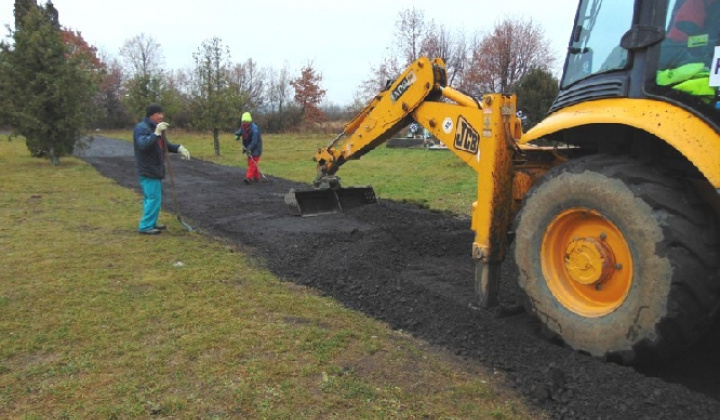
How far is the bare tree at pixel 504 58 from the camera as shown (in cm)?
3117

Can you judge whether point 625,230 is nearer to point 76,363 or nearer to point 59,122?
point 76,363

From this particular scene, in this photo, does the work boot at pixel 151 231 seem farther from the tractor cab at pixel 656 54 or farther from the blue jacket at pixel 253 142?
the blue jacket at pixel 253 142

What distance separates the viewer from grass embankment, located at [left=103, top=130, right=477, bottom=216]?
36.6 ft

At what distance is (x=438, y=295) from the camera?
4.89 metres

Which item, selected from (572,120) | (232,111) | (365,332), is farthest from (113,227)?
(232,111)

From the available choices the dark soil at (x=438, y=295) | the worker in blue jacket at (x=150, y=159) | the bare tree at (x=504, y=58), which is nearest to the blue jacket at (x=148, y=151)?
the worker in blue jacket at (x=150, y=159)

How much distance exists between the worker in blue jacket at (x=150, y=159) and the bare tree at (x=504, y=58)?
82.7ft

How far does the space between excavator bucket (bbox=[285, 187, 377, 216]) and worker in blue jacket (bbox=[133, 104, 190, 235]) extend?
1.86m

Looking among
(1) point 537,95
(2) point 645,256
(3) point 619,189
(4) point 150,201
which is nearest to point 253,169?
(4) point 150,201

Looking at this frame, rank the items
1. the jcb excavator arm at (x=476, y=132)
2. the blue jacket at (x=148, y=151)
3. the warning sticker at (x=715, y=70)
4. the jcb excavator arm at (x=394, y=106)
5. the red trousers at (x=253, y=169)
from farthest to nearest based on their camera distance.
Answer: the red trousers at (x=253, y=169) → the blue jacket at (x=148, y=151) → the jcb excavator arm at (x=394, y=106) → the jcb excavator arm at (x=476, y=132) → the warning sticker at (x=715, y=70)

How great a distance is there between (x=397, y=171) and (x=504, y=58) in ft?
58.2

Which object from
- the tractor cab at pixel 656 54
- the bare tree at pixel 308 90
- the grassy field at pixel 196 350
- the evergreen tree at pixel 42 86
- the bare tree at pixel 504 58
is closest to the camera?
the tractor cab at pixel 656 54

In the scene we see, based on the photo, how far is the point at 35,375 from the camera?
11.7 feet

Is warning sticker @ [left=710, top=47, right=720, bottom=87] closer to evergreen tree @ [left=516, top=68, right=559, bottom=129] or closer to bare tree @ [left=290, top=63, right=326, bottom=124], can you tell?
evergreen tree @ [left=516, top=68, right=559, bottom=129]
